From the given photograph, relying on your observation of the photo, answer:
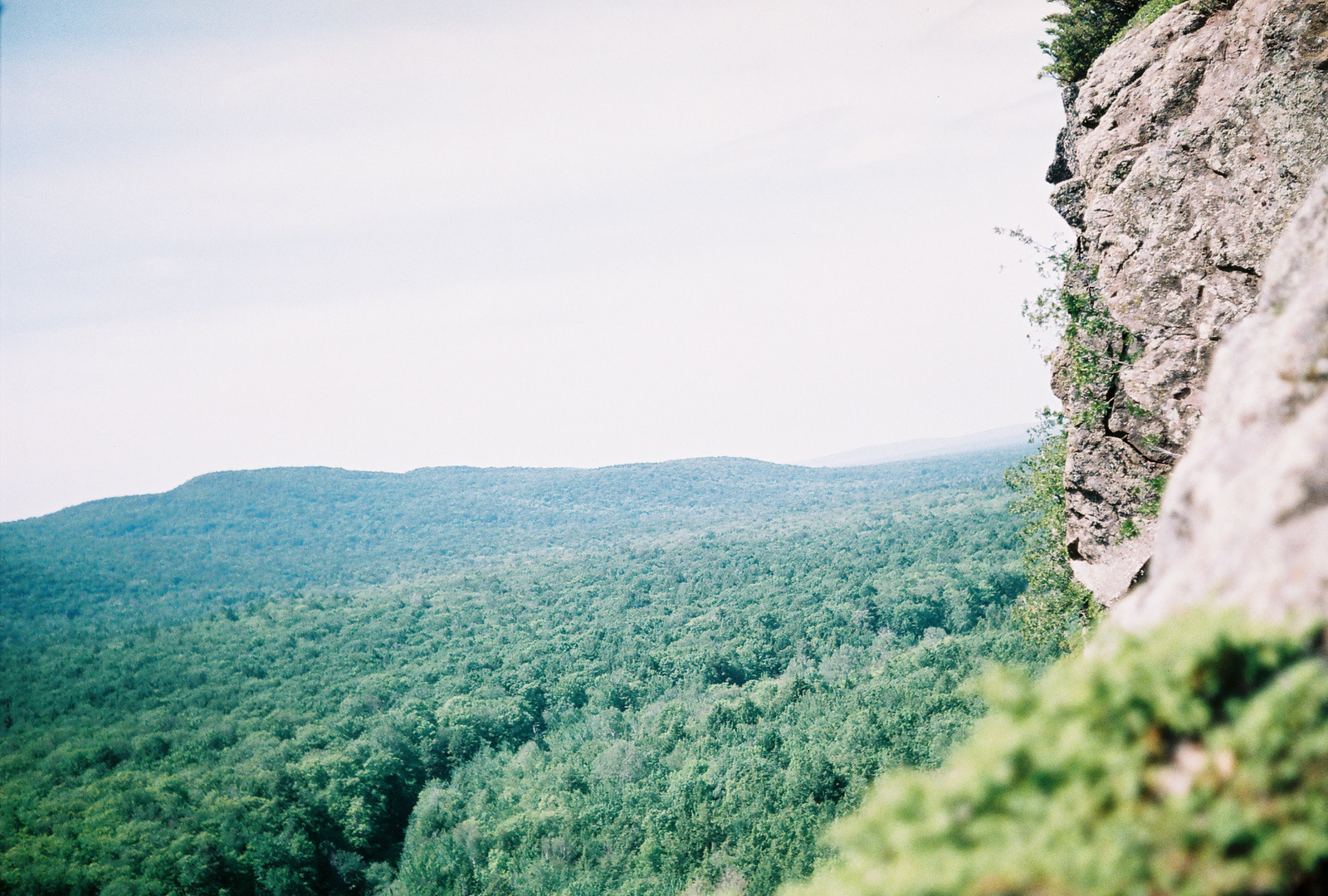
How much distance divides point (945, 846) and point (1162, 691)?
125 centimetres

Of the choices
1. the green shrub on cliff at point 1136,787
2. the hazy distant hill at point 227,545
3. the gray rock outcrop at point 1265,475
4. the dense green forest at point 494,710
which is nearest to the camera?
the green shrub on cliff at point 1136,787

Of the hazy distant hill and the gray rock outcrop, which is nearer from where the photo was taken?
the gray rock outcrop

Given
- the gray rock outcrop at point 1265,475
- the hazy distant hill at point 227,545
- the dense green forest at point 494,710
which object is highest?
the gray rock outcrop at point 1265,475

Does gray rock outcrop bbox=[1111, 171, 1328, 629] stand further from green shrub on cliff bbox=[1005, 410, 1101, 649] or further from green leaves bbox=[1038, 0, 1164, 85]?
green leaves bbox=[1038, 0, 1164, 85]

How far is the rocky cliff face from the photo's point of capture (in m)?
8.91

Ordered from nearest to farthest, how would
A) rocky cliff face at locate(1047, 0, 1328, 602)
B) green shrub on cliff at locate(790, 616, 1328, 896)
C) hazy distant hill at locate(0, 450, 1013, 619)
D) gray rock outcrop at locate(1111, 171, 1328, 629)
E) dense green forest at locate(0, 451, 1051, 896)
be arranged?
1. green shrub on cliff at locate(790, 616, 1328, 896)
2. gray rock outcrop at locate(1111, 171, 1328, 629)
3. rocky cliff face at locate(1047, 0, 1328, 602)
4. dense green forest at locate(0, 451, 1051, 896)
5. hazy distant hill at locate(0, 450, 1013, 619)

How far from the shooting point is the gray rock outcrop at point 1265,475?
137 inches

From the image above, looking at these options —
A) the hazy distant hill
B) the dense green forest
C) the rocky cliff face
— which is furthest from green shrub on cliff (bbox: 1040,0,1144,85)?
the hazy distant hill

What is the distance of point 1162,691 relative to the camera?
9.62 feet

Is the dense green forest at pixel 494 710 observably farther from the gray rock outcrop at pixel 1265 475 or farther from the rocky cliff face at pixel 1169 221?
the gray rock outcrop at pixel 1265 475

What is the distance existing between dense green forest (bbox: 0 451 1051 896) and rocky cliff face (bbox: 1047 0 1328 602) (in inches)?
992

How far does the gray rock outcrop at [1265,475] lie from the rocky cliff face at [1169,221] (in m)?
4.34

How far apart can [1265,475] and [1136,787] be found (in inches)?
93.6

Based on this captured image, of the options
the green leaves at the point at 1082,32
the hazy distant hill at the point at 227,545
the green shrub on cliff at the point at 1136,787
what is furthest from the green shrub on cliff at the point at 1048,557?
the hazy distant hill at the point at 227,545
